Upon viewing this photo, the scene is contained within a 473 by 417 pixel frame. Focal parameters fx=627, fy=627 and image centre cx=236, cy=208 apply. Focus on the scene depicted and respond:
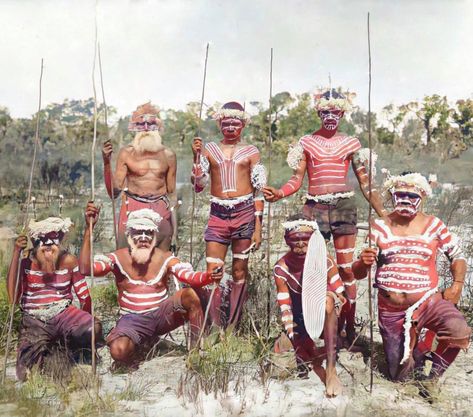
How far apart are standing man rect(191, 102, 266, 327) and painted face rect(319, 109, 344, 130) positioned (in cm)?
63

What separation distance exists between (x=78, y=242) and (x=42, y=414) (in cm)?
464

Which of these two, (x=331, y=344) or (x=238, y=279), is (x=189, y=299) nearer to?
(x=238, y=279)

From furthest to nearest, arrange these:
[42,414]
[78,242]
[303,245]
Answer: [78,242], [303,245], [42,414]

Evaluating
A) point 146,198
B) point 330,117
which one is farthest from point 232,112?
point 146,198

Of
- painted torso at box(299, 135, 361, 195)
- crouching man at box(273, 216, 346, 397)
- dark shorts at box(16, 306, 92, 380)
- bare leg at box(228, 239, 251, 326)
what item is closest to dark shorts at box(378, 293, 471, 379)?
crouching man at box(273, 216, 346, 397)

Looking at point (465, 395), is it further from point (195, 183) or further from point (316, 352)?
point (195, 183)

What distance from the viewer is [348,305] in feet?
16.7

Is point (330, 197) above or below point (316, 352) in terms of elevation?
above

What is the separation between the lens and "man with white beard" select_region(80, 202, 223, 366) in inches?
179

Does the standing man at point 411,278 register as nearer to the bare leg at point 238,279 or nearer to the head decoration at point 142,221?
the bare leg at point 238,279

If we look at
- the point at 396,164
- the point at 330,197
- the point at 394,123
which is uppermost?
the point at 394,123

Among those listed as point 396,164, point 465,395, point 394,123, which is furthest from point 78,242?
point 394,123

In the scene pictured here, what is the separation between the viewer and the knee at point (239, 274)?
17.3 feet

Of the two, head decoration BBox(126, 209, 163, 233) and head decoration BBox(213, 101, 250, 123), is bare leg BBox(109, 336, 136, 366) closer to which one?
head decoration BBox(126, 209, 163, 233)
